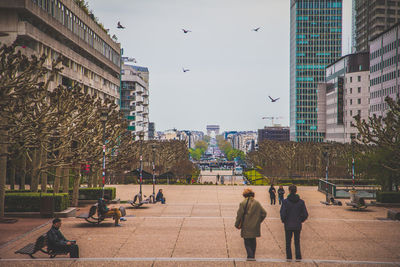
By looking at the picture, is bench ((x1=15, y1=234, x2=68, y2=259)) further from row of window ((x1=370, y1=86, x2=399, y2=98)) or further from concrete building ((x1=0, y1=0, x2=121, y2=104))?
row of window ((x1=370, y1=86, x2=399, y2=98))

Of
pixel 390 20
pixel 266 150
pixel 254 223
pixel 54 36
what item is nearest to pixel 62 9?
pixel 54 36

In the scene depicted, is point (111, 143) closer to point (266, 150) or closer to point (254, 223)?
point (254, 223)

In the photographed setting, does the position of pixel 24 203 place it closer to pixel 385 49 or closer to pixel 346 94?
pixel 385 49

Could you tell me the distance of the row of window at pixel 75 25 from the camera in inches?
2064

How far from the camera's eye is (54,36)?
56000 millimetres

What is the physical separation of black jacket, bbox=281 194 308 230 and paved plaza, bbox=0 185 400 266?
→ 1067 mm

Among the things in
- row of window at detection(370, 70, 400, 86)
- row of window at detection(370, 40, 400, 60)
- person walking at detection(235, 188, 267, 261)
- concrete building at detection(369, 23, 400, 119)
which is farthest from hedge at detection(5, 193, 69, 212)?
row of window at detection(370, 40, 400, 60)

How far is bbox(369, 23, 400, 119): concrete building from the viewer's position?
91.9m

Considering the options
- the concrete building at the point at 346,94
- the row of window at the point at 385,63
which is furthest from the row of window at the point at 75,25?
the concrete building at the point at 346,94

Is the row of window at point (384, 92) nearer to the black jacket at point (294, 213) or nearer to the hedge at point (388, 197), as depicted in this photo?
the hedge at point (388, 197)

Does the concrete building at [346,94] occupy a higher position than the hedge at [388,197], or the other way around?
the concrete building at [346,94]

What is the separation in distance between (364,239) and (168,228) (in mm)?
7585

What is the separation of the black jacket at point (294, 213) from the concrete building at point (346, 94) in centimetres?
12238

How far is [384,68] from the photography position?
98688 millimetres
